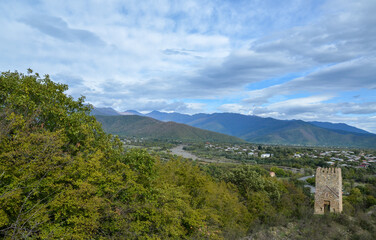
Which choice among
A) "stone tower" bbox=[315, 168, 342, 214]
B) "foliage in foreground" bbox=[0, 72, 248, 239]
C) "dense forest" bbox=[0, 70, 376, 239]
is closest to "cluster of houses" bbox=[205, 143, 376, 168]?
"stone tower" bbox=[315, 168, 342, 214]

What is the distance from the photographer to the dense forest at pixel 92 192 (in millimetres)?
9094

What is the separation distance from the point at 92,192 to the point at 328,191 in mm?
22495

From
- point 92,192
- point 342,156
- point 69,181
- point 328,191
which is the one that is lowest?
point 342,156

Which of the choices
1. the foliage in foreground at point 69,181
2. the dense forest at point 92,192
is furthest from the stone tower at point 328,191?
the foliage in foreground at point 69,181

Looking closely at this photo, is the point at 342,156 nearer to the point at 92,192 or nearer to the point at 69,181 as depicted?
the point at 92,192

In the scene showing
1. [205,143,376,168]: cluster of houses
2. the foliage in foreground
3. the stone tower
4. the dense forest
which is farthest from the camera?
[205,143,376,168]: cluster of houses

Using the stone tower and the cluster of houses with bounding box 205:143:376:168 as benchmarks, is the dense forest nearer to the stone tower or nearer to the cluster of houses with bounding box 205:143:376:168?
the stone tower

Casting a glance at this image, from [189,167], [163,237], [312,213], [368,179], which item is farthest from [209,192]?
[368,179]

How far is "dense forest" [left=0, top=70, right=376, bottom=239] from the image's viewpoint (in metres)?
9.09

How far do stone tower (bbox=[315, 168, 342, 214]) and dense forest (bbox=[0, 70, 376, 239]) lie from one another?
1066mm

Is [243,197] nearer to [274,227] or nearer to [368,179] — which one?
[274,227]

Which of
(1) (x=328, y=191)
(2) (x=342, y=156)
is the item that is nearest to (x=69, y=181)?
(1) (x=328, y=191)

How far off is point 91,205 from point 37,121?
22.8 feet

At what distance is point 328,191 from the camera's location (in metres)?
22.9
